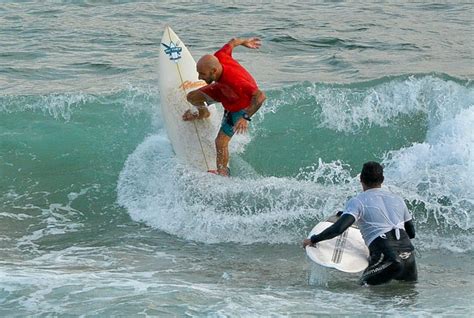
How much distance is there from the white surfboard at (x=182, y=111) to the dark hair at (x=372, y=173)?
3.25 metres

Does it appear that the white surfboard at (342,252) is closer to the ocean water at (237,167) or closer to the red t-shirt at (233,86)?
the ocean water at (237,167)

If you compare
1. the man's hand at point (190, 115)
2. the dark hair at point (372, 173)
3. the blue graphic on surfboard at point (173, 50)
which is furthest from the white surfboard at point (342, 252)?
the blue graphic on surfboard at point (173, 50)

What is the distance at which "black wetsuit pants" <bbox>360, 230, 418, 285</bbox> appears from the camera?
6762 millimetres

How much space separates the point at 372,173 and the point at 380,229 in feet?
1.38

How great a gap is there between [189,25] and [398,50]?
419 centimetres

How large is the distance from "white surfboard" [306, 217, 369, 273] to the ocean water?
0.66 ft

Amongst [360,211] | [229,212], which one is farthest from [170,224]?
[360,211]

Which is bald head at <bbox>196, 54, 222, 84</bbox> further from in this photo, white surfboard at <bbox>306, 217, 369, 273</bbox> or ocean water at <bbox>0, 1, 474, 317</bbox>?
white surfboard at <bbox>306, 217, 369, 273</bbox>

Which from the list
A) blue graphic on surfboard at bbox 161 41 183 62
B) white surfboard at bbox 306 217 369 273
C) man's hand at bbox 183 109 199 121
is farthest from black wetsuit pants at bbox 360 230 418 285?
blue graphic on surfboard at bbox 161 41 183 62

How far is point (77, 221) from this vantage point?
946 cm

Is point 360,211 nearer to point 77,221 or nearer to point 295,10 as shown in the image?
point 77,221

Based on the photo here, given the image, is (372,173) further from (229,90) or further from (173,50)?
(173,50)

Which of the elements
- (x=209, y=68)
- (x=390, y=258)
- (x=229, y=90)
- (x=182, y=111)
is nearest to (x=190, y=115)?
(x=182, y=111)

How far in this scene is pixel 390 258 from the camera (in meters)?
6.75
